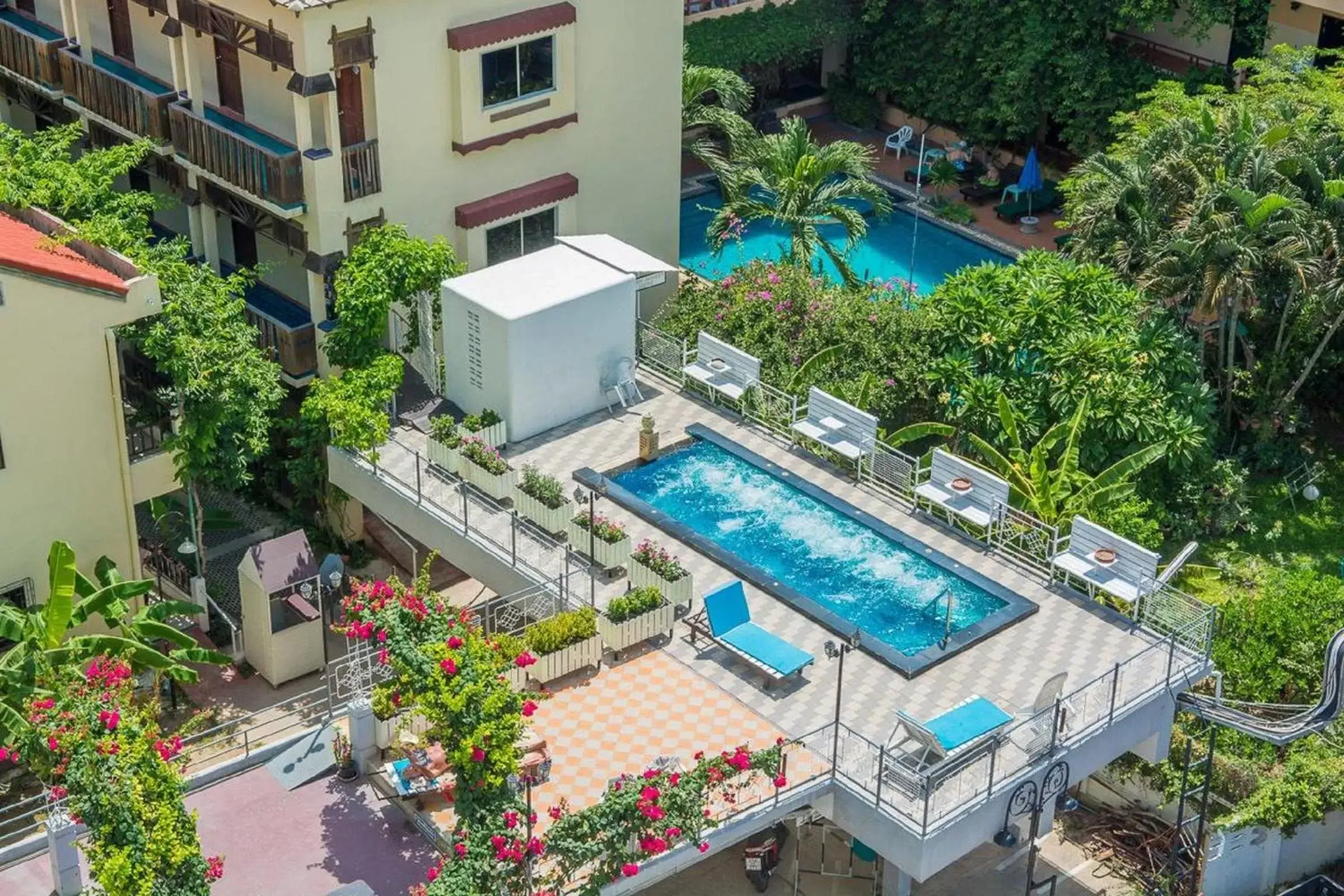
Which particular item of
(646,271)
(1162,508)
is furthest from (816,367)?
(1162,508)

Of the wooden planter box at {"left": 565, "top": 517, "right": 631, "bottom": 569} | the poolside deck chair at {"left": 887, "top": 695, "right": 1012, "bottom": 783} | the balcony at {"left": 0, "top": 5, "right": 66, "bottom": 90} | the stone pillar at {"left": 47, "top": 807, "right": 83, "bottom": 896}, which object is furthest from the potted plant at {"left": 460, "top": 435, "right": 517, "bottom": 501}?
the balcony at {"left": 0, "top": 5, "right": 66, "bottom": 90}

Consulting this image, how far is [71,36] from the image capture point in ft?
137

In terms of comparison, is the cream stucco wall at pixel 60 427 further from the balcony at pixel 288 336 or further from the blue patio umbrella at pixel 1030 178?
the blue patio umbrella at pixel 1030 178

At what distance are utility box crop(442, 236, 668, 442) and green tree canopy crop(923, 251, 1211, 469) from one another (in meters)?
6.76

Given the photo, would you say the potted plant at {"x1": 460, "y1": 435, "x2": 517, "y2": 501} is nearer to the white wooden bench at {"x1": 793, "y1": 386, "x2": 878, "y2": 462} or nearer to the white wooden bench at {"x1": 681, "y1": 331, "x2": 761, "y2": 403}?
the white wooden bench at {"x1": 681, "y1": 331, "x2": 761, "y2": 403}

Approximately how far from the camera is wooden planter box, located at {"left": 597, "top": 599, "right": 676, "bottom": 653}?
31.5m

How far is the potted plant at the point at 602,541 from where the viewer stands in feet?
109

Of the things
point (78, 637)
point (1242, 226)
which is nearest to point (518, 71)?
point (78, 637)

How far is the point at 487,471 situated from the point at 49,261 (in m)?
8.53

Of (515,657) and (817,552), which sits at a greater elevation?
(515,657)

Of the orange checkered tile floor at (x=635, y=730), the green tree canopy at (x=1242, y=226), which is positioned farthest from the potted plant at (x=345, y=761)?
the green tree canopy at (x=1242, y=226)

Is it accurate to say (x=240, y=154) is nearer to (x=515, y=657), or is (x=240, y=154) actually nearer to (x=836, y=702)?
(x=515, y=657)

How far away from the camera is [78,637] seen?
34938 millimetres

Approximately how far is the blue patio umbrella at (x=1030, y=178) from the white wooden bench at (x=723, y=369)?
1811cm
